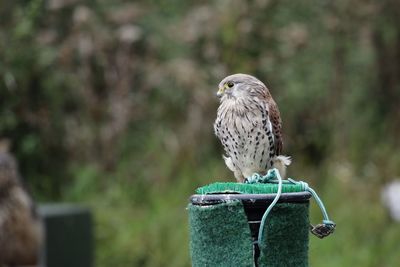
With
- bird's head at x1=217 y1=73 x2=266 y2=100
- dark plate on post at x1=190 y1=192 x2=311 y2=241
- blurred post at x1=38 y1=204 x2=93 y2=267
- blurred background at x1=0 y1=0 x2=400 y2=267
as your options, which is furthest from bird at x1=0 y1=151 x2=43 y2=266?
dark plate on post at x1=190 y1=192 x2=311 y2=241

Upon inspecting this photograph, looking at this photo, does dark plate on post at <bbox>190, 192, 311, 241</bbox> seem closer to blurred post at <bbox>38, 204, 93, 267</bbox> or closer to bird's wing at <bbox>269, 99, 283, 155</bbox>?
bird's wing at <bbox>269, 99, 283, 155</bbox>

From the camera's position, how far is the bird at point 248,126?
400cm

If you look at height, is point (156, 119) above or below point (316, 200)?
above

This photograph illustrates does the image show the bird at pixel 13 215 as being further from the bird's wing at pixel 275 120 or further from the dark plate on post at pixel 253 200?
the dark plate on post at pixel 253 200

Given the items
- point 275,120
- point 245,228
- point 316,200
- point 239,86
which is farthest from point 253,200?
point 275,120

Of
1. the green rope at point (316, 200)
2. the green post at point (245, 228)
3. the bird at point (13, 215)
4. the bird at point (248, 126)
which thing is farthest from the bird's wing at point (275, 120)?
the bird at point (13, 215)

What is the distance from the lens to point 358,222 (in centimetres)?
987

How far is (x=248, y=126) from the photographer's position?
4094 mm

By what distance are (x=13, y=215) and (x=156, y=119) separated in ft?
10.7

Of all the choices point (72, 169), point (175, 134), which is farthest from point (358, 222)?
point (72, 169)

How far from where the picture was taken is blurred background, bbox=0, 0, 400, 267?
9258mm

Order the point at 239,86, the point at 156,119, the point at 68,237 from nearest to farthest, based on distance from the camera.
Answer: the point at 239,86 → the point at 68,237 → the point at 156,119

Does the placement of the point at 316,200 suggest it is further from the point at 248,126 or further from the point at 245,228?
the point at 248,126

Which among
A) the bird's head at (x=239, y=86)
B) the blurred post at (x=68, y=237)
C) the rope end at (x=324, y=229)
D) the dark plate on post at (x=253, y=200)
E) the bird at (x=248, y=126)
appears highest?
the bird's head at (x=239, y=86)
